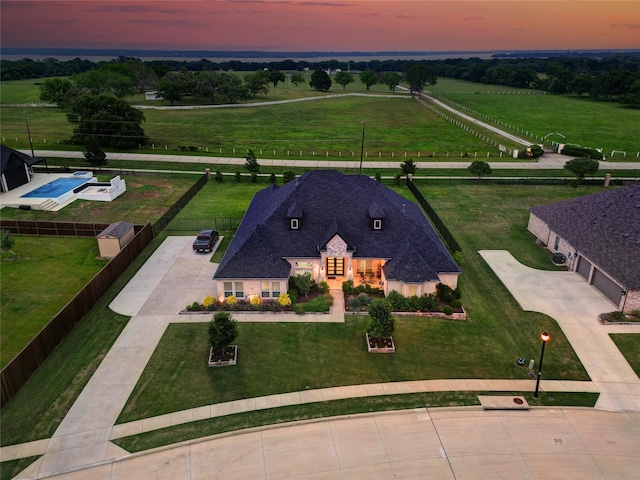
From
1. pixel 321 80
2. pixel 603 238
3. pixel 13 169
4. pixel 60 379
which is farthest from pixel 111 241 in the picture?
pixel 321 80

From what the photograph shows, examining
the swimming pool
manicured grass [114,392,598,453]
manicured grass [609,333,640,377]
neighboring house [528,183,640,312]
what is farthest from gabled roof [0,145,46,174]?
manicured grass [609,333,640,377]

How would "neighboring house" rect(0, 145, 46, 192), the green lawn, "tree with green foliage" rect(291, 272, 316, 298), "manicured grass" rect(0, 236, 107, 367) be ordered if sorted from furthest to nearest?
"neighboring house" rect(0, 145, 46, 192)
"tree with green foliage" rect(291, 272, 316, 298)
"manicured grass" rect(0, 236, 107, 367)
the green lawn

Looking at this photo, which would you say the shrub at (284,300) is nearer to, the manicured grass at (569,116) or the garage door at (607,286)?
the garage door at (607,286)

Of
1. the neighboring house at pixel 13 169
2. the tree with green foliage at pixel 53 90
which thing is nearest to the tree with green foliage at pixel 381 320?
the neighboring house at pixel 13 169

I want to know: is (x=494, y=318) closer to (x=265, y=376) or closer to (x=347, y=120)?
(x=265, y=376)

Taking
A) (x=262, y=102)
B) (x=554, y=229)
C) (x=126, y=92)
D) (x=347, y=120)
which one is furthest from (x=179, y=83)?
(x=554, y=229)

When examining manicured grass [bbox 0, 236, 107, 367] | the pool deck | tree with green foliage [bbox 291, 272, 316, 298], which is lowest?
manicured grass [bbox 0, 236, 107, 367]

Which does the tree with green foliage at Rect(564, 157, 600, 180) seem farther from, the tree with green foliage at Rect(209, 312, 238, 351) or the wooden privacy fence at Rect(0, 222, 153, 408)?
the wooden privacy fence at Rect(0, 222, 153, 408)
